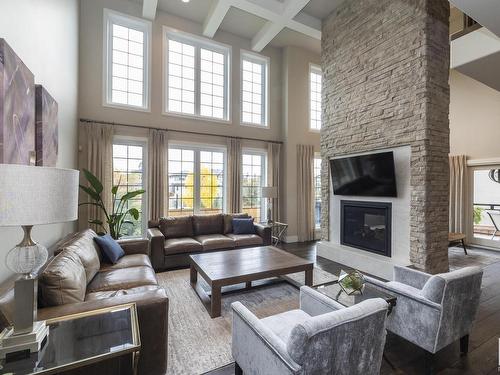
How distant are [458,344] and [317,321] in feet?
6.81

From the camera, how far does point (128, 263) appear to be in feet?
10.2

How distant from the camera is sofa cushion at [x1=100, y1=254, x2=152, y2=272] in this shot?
300 cm

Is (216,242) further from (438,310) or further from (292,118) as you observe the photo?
(292,118)

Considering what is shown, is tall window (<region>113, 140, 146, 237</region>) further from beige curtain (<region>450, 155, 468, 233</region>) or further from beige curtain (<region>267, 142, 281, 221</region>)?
beige curtain (<region>450, 155, 468, 233</region>)

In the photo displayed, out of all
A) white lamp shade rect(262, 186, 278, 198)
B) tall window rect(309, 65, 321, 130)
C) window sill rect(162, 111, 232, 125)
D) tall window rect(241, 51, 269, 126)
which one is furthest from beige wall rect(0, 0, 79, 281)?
tall window rect(309, 65, 321, 130)

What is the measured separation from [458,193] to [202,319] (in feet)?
22.5

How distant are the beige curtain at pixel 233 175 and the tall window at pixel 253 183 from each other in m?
0.33

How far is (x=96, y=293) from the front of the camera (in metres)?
2.26

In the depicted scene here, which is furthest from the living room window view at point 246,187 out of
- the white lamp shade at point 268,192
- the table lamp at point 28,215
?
the white lamp shade at point 268,192

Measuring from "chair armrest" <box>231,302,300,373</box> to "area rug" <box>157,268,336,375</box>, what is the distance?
49 centimetres

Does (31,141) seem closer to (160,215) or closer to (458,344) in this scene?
(160,215)

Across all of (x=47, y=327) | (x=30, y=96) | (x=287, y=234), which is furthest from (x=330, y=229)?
(x=30, y=96)

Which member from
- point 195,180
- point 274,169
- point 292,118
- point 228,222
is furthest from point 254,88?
point 228,222

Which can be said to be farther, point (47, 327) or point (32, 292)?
point (47, 327)
